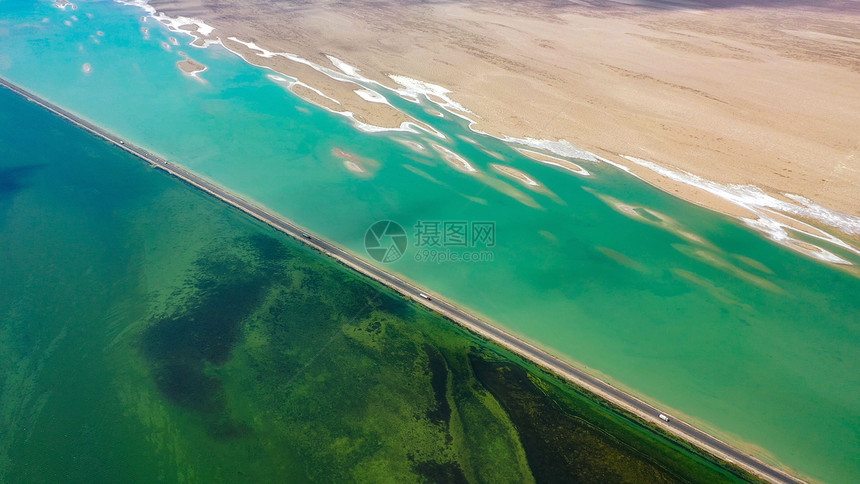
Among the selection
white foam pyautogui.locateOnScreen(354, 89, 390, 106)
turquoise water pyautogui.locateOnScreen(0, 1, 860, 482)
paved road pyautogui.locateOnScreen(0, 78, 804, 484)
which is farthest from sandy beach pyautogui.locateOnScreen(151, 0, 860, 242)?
paved road pyautogui.locateOnScreen(0, 78, 804, 484)

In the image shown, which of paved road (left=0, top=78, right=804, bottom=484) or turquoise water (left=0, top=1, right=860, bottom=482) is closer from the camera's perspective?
paved road (left=0, top=78, right=804, bottom=484)

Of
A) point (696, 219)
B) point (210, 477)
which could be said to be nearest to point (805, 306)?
point (696, 219)

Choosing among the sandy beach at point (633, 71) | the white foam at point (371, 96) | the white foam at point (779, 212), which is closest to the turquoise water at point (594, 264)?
the white foam at point (779, 212)

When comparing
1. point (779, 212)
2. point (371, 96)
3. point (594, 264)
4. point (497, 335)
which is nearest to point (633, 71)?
point (779, 212)

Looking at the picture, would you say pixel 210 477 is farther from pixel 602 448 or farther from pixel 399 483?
pixel 602 448

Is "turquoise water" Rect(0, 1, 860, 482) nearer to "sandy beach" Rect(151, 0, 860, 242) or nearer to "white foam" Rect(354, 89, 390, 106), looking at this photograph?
"white foam" Rect(354, 89, 390, 106)

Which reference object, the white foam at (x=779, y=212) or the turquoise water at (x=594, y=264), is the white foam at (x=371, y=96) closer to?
the turquoise water at (x=594, y=264)

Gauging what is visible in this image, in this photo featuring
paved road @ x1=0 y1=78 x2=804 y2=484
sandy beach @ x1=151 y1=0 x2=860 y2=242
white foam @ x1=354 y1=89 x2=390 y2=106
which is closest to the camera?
paved road @ x1=0 y1=78 x2=804 y2=484
